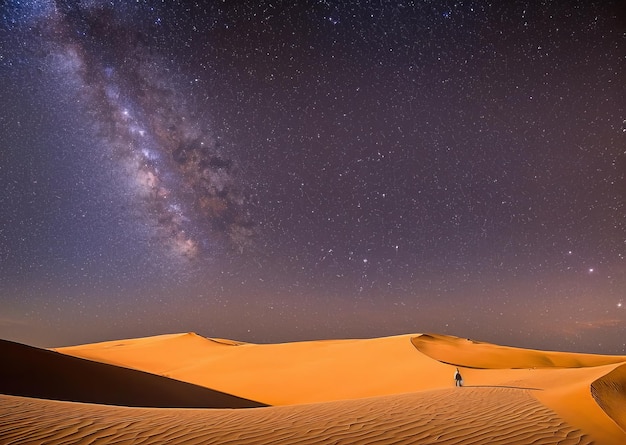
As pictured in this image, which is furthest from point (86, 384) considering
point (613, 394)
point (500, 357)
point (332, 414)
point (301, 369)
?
point (500, 357)

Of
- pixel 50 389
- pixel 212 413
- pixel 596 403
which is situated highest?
pixel 50 389

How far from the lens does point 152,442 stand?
15.3ft

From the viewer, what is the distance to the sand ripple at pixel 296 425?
16.0 ft

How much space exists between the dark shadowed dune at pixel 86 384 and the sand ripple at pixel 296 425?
17.7ft

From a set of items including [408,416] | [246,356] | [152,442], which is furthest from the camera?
[246,356]

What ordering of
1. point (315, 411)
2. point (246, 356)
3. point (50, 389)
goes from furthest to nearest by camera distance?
point (246, 356) < point (50, 389) < point (315, 411)

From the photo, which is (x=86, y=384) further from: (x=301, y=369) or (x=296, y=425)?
(x=301, y=369)

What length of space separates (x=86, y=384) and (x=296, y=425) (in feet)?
33.4

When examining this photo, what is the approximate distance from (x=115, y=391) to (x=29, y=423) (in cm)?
897

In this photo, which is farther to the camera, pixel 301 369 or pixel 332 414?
pixel 301 369

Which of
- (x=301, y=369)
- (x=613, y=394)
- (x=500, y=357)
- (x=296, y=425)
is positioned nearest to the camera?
(x=296, y=425)

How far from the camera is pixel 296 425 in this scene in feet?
18.4

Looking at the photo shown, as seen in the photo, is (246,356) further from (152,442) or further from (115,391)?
(152,442)

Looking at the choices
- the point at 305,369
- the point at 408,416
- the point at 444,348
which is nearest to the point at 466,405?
the point at 408,416
